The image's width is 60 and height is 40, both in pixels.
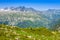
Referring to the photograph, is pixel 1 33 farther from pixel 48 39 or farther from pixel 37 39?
pixel 48 39

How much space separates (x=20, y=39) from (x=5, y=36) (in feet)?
11.0

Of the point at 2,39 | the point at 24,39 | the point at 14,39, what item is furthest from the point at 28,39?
the point at 2,39

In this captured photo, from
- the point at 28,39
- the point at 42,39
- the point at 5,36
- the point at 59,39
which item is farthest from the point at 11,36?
the point at 59,39

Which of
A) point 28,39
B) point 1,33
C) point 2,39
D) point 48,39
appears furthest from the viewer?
point 48,39

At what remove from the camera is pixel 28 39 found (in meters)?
31.8

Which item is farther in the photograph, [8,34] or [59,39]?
[59,39]

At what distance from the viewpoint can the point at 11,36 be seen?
105 ft

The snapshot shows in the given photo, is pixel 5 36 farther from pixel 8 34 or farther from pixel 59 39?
pixel 59 39

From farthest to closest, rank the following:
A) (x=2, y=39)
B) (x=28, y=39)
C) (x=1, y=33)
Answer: (x=1, y=33), (x=28, y=39), (x=2, y=39)

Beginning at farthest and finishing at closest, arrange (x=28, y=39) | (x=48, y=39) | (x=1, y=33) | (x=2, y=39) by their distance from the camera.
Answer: (x=48, y=39)
(x=1, y=33)
(x=28, y=39)
(x=2, y=39)

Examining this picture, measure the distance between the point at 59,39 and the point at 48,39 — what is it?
3378 millimetres

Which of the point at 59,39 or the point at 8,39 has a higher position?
the point at 8,39

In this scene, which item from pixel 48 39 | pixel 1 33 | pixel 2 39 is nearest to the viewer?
pixel 2 39

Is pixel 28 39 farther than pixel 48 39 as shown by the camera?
No
